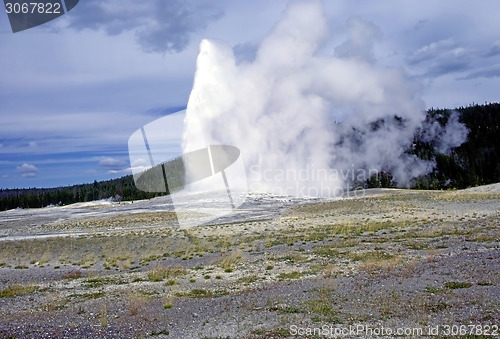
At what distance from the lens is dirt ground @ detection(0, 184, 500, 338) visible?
410 inches

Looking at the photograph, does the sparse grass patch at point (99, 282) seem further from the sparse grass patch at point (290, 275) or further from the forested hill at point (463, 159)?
the forested hill at point (463, 159)

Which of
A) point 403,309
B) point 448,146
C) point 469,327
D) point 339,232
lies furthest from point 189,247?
point 448,146

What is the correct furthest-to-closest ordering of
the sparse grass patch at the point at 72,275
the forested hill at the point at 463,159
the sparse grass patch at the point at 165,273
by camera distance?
the forested hill at the point at 463,159
the sparse grass patch at the point at 72,275
the sparse grass patch at the point at 165,273

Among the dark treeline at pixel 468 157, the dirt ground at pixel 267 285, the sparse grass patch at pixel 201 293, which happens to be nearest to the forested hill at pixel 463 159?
the dark treeline at pixel 468 157

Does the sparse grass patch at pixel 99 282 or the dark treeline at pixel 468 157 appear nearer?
the sparse grass patch at pixel 99 282

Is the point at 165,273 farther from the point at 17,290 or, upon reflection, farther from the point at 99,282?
the point at 17,290

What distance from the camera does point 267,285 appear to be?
50.1 feet

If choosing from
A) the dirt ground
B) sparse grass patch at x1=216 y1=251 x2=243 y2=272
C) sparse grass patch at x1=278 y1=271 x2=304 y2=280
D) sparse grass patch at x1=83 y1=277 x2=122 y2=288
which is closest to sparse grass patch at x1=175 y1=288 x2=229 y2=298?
the dirt ground

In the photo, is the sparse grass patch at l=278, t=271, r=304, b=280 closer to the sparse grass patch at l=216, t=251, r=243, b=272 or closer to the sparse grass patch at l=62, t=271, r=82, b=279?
the sparse grass patch at l=216, t=251, r=243, b=272

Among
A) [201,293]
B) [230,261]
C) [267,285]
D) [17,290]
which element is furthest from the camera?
[230,261]

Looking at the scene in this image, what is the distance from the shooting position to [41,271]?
899 inches

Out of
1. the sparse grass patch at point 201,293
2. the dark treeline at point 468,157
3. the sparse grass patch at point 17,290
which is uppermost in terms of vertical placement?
the dark treeline at point 468,157

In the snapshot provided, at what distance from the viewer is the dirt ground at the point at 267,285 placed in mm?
10414

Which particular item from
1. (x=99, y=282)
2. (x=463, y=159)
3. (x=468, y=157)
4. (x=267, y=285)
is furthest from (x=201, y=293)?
(x=468, y=157)
